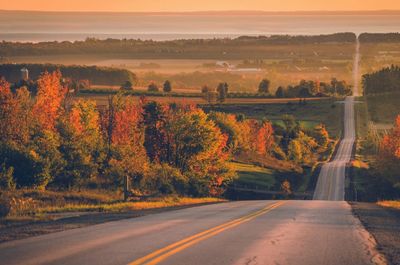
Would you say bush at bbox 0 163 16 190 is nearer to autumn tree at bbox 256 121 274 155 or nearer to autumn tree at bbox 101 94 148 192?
autumn tree at bbox 101 94 148 192

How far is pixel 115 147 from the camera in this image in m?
69.1

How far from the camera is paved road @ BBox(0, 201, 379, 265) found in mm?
14578

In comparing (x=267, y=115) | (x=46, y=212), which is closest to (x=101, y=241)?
(x=46, y=212)

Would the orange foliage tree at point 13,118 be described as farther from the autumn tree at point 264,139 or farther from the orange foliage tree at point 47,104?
the autumn tree at point 264,139

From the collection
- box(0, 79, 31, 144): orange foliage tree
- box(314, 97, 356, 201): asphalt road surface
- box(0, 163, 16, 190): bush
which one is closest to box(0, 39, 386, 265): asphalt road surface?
box(0, 163, 16, 190): bush

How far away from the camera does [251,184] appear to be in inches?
3863

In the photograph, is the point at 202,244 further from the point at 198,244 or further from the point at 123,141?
the point at 123,141

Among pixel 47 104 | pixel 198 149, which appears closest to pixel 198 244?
pixel 198 149

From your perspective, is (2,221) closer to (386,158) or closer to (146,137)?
(146,137)

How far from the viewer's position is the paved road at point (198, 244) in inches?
574

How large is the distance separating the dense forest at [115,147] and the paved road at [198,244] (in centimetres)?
1863

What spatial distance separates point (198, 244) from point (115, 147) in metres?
52.8

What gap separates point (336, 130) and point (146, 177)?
5826 inches

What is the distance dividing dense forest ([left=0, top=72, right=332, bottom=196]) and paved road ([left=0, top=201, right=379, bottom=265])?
18634 millimetres
